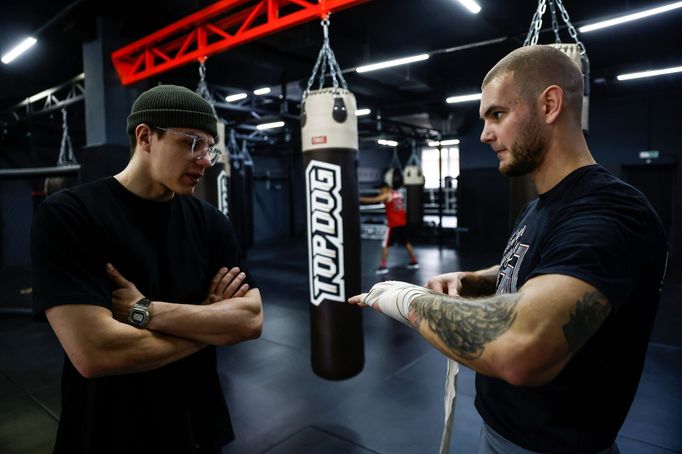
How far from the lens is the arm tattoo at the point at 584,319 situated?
755 millimetres

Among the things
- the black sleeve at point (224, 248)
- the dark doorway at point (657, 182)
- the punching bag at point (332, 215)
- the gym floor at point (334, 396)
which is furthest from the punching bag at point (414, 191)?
the black sleeve at point (224, 248)

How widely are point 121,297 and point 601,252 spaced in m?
1.27

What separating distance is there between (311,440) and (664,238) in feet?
7.60

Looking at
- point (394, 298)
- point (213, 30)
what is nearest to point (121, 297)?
point (394, 298)

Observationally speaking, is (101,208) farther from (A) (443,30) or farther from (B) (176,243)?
(A) (443,30)

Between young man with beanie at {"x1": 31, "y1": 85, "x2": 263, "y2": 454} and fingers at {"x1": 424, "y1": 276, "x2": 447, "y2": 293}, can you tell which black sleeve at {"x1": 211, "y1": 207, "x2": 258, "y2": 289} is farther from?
fingers at {"x1": 424, "y1": 276, "x2": 447, "y2": 293}

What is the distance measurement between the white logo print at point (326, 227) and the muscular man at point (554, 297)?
157 centimetres

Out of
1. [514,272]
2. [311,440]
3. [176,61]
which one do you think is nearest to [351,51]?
[176,61]

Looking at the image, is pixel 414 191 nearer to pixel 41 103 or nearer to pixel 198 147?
pixel 41 103

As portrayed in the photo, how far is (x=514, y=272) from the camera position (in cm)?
115

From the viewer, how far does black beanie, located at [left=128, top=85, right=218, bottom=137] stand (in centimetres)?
141

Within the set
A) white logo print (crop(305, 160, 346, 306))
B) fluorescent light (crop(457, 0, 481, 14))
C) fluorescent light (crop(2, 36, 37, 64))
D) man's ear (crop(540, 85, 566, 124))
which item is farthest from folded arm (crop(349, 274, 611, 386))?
fluorescent light (crop(2, 36, 37, 64))

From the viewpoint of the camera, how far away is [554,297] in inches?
29.8

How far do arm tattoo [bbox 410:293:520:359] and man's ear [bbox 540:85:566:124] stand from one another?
1.60ft
